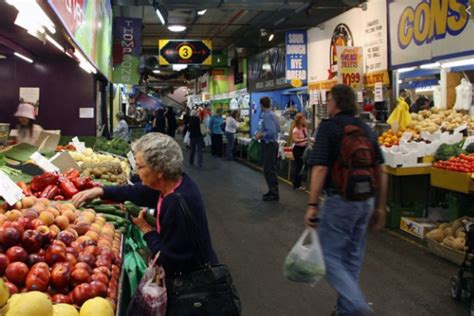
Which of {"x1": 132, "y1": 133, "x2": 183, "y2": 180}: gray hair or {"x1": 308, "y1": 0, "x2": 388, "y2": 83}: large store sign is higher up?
{"x1": 308, "y1": 0, "x2": 388, "y2": 83}: large store sign

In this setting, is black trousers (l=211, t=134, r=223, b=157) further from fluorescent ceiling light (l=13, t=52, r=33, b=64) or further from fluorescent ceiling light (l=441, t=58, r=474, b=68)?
fluorescent ceiling light (l=441, t=58, r=474, b=68)

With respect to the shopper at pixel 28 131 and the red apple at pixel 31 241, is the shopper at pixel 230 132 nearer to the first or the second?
the shopper at pixel 28 131

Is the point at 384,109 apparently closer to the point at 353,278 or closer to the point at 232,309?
the point at 353,278

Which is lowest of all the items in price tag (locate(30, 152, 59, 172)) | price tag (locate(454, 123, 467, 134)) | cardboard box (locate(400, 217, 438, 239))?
cardboard box (locate(400, 217, 438, 239))

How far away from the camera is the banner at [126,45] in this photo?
13602 mm

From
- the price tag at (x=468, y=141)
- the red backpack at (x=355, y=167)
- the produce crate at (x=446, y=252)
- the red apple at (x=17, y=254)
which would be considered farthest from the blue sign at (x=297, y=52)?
the red apple at (x=17, y=254)

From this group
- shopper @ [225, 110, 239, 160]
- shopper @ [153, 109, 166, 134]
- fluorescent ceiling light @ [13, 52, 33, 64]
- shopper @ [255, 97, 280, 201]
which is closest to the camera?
fluorescent ceiling light @ [13, 52, 33, 64]

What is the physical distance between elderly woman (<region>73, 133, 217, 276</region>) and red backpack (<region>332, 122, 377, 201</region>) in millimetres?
1266

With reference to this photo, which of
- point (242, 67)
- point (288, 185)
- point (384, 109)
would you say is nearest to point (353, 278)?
point (384, 109)

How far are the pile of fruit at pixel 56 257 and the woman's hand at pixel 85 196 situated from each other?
20.9 inches

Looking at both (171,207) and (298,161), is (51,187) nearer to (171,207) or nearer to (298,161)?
(171,207)

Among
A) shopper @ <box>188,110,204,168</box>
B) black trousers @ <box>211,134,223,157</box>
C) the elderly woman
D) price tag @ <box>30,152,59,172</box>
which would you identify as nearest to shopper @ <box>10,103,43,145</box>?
price tag @ <box>30,152,59,172</box>

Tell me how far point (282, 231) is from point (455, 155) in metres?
2.72

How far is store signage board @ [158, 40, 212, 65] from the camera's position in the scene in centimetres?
1941
